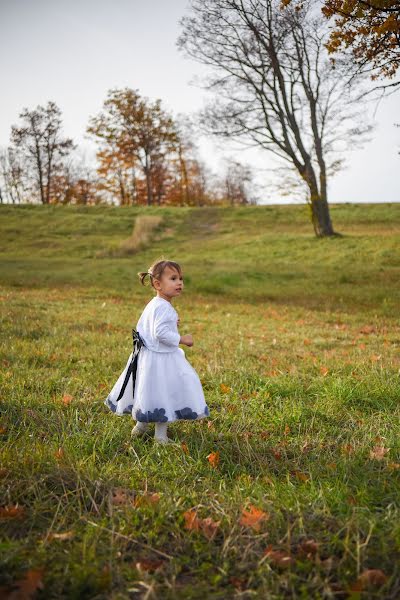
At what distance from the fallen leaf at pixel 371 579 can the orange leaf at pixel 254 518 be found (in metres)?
0.53

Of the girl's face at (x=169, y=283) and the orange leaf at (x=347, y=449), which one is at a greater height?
the girl's face at (x=169, y=283)

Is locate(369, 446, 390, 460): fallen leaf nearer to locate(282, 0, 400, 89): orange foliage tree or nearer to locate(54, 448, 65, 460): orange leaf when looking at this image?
locate(54, 448, 65, 460): orange leaf

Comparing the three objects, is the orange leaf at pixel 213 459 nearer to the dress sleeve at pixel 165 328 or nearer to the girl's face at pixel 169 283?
the dress sleeve at pixel 165 328

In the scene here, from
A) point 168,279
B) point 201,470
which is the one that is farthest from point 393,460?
point 168,279

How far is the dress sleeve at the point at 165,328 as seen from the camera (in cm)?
362

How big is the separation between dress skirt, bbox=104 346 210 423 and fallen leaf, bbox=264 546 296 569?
1.49 m

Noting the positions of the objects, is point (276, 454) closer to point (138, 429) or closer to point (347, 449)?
point (347, 449)

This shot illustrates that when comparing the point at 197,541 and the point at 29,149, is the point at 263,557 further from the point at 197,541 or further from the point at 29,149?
the point at 29,149

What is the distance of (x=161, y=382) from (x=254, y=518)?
57.2 inches

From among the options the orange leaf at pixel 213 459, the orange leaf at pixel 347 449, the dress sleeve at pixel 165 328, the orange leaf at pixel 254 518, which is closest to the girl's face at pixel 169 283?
the dress sleeve at pixel 165 328

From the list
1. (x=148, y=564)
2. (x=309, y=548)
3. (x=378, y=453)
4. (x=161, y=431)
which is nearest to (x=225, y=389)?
(x=161, y=431)

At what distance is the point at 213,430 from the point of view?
12.5 feet

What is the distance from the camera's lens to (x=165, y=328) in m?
3.65

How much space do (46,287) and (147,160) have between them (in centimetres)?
3510
